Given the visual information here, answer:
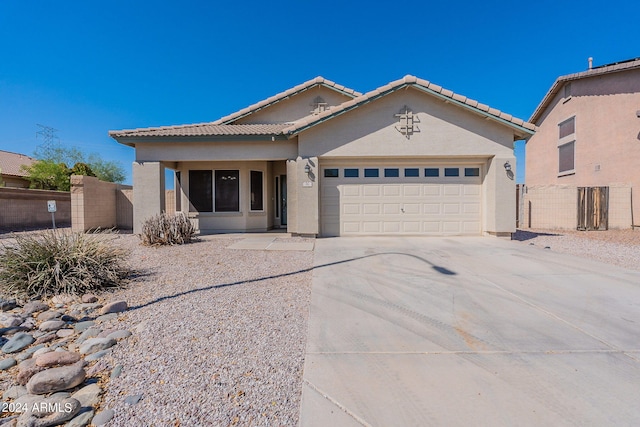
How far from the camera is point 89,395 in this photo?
247 centimetres

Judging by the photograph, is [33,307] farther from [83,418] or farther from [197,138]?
[197,138]

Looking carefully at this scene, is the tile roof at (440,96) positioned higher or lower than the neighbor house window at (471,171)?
higher

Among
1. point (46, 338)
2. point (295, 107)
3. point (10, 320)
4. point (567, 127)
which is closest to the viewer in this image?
point (46, 338)

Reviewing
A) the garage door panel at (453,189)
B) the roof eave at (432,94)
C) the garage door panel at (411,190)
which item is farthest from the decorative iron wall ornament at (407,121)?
the garage door panel at (453,189)

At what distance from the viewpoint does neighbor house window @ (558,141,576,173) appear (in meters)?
17.8

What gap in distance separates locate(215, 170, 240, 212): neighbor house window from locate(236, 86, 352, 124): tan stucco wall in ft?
10.5

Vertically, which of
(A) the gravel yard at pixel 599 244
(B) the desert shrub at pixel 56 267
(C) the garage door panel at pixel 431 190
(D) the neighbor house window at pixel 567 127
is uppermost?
(D) the neighbor house window at pixel 567 127

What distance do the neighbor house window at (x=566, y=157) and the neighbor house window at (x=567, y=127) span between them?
663 mm

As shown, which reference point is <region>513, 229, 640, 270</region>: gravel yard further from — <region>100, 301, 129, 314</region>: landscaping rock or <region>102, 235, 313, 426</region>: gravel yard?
<region>100, 301, 129, 314</region>: landscaping rock

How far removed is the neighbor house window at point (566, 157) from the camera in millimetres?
17805

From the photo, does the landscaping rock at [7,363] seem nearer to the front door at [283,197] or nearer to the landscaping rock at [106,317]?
the landscaping rock at [106,317]

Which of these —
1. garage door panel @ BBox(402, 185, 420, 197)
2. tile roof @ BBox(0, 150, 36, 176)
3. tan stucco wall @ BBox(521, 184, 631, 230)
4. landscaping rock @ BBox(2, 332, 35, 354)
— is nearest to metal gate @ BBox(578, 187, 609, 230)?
tan stucco wall @ BBox(521, 184, 631, 230)

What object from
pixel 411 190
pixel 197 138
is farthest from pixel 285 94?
pixel 411 190

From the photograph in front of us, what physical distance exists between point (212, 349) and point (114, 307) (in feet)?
6.82
